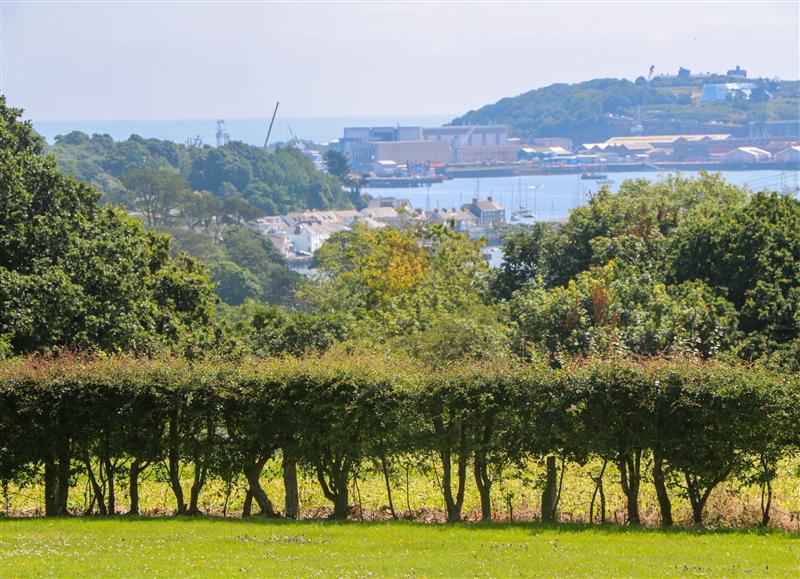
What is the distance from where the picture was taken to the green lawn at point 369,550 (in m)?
11.4

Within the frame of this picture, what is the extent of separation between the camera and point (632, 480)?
14.7 metres

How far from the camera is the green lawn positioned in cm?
1140

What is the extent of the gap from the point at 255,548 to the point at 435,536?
7.36 ft

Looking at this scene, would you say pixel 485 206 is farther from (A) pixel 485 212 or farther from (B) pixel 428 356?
(B) pixel 428 356

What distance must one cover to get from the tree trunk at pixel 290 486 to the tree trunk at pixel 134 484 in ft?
6.83

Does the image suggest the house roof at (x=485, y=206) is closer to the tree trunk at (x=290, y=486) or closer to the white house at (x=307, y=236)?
the white house at (x=307, y=236)

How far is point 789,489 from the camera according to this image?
48.2 ft

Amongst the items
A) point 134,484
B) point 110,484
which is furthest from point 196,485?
point 110,484

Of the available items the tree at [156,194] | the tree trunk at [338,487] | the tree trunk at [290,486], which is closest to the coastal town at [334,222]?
the tree at [156,194]

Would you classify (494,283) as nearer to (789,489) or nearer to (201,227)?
(789,489)

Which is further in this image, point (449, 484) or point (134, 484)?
point (134, 484)

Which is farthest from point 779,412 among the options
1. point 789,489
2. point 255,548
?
point 255,548

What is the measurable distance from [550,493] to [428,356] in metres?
10.8

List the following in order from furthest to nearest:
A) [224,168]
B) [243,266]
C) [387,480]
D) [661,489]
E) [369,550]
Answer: [224,168] → [243,266] → [387,480] → [661,489] → [369,550]
